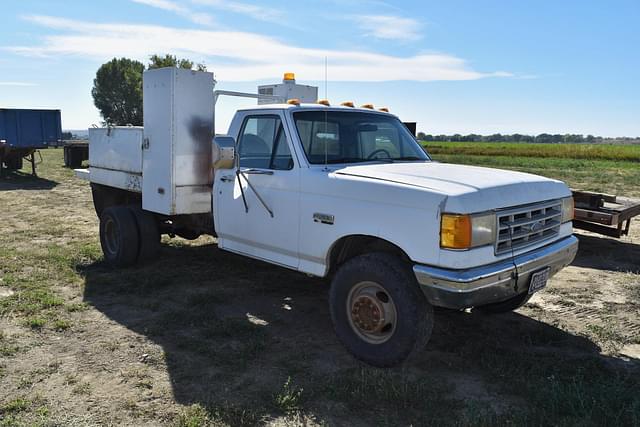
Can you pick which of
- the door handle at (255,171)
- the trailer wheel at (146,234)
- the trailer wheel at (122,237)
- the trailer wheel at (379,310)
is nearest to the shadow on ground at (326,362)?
the trailer wheel at (379,310)

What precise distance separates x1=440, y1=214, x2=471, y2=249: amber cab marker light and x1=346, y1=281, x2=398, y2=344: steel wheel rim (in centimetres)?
67

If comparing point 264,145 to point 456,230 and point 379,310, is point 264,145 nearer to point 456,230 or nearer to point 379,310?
point 379,310

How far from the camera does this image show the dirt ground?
3.57m

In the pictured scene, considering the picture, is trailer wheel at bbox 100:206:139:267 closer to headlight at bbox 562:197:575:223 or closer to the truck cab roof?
the truck cab roof

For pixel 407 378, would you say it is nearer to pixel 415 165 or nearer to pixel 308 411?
pixel 308 411

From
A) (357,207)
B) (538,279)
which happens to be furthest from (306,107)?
(538,279)

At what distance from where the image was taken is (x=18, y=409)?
356 centimetres

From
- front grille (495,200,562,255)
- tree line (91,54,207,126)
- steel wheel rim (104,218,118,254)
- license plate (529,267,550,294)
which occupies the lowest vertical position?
steel wheel rim (104,218,118,254)

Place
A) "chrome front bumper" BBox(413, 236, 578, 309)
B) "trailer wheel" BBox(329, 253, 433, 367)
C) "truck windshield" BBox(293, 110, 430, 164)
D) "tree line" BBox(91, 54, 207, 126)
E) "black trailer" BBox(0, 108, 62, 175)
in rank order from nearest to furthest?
"chrome front bumper" BBox(413, 236, 578, 309)
"trailer wheel" BBox(329, 253, 433, 367)
"truck windshield" BBox(293, 110, 430, 164)
"black trailer" BBox(0, 108, 62, 175)
"tree line" BBox(91, 54, 207, 126)

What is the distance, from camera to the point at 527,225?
13.9 feet

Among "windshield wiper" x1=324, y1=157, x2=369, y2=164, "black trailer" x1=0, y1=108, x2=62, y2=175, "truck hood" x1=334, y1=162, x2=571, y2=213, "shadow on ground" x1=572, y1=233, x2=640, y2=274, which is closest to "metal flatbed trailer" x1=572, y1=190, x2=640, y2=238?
"shadow on ground" x1=572, y1=233, x2=640, y2=274

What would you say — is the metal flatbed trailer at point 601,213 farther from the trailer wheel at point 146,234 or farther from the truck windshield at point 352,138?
the trailer wheel at point 146,234

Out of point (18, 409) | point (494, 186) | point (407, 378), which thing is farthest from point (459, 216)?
point (18, 409)

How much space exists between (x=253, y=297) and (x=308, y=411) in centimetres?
247
